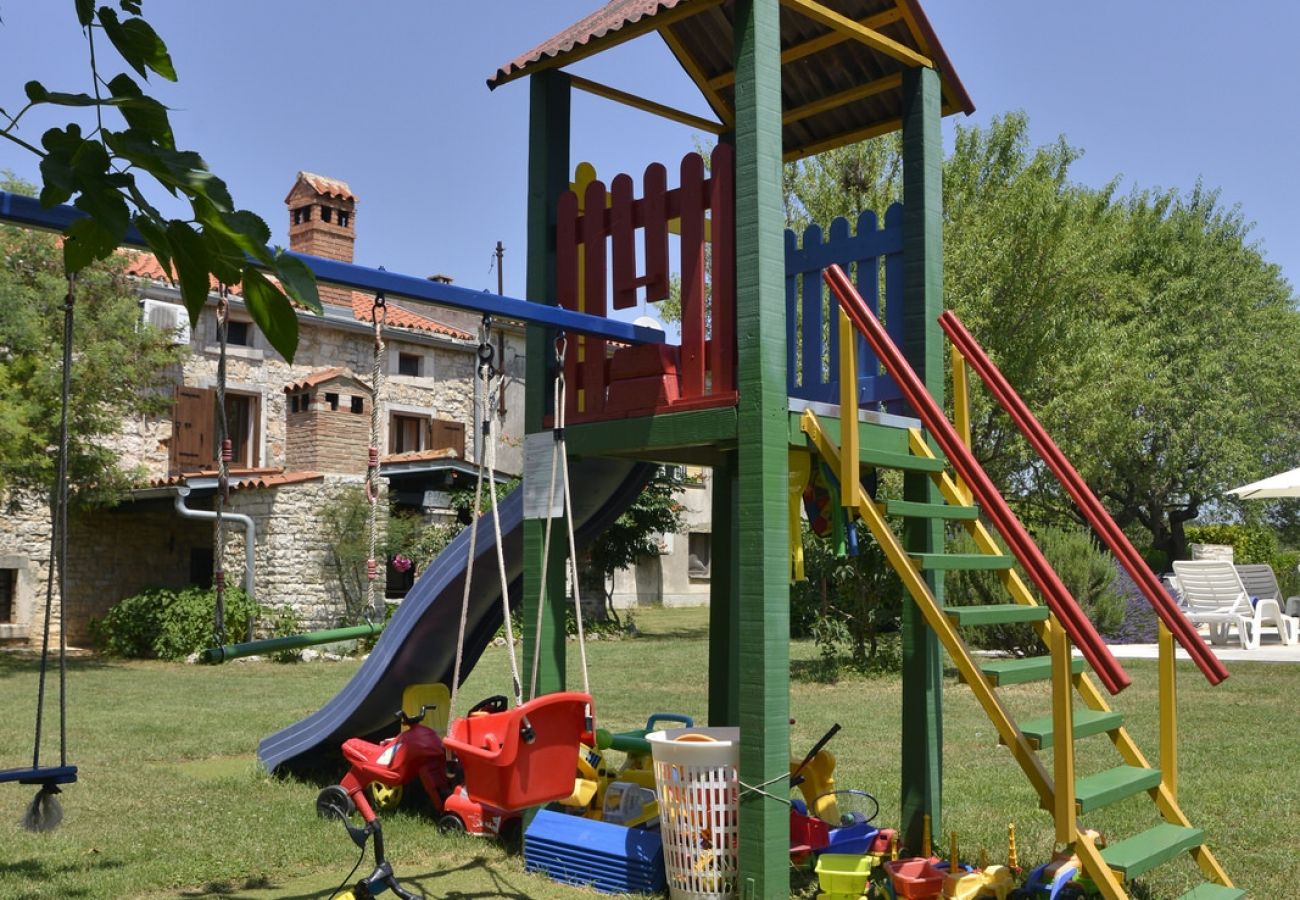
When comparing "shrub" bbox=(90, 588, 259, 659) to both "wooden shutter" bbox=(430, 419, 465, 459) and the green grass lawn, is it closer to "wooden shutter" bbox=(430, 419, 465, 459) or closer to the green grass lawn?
the green grass lawn

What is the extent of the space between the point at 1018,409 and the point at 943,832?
7.39 ft

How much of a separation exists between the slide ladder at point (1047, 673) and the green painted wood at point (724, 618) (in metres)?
1.56

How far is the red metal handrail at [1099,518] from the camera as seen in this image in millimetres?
4891

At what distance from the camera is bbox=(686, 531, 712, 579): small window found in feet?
113

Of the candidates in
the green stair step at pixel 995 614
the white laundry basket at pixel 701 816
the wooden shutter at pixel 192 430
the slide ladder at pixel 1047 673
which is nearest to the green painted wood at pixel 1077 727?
the slide ladder at pixel 1047 673

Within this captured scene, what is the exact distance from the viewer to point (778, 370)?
5.24m

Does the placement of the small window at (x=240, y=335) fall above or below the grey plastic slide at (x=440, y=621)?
above

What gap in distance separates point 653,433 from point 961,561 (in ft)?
5.03

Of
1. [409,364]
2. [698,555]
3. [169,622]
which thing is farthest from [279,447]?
[698,555]

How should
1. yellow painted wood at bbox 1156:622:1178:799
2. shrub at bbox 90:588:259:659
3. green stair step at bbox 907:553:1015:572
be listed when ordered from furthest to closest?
shrub at bbox 90:588:259:659, yellow painted wood at bbox 1156:622:1178:799, green stair step at bbox 907:553:1015:572

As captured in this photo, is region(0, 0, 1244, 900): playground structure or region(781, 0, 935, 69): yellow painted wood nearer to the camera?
region(0, 0, 1244, 900): playground structure

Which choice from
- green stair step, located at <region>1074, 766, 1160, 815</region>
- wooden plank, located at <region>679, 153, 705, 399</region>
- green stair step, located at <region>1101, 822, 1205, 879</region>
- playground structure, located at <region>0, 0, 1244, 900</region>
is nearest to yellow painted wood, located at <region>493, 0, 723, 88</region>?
playground structure, located at <region>0, 0, 1244, 900</region>

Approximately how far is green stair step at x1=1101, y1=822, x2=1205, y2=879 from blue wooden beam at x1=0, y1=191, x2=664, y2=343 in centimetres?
299

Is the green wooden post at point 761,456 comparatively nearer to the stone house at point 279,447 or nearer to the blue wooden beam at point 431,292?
the blue wooden beam at point 431,292
